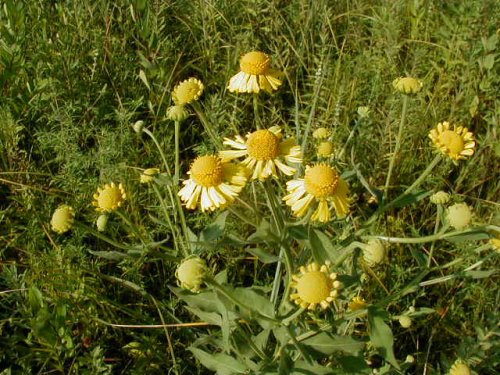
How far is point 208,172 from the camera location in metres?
1.40

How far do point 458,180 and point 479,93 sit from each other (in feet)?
2.07

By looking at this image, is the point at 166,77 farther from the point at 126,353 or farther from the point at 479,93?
the point at 479,93

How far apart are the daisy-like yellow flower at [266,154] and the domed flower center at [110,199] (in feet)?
1.12

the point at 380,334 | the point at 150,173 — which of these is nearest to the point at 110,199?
the point at 150,173

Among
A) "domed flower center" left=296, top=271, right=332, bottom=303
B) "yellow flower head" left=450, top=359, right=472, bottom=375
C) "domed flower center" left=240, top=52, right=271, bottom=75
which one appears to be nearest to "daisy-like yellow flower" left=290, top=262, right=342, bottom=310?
"domed flower center" left=296, top=271, right=332, bottom=303

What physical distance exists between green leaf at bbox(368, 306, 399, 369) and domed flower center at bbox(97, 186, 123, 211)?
2.51ft

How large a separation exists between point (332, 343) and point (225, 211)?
1.49ft

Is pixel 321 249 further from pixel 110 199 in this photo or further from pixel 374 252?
pixel 110 199

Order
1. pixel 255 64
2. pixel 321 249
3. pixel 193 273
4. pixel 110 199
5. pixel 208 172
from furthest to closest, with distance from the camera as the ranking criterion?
pixel 255 64
pixel 110 199
pixel 208 172
pixel 321 249
pixel 193 273

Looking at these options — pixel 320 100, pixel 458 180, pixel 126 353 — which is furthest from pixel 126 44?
pixel 458 180

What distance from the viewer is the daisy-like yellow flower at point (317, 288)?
1172 millimetres

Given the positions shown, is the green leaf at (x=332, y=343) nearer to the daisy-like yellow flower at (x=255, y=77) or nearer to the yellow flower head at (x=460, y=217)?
the yellow flower head at (x=460, y=217)

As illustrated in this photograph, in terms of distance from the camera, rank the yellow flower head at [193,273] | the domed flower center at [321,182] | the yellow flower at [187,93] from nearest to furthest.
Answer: the yellow flower head at [193,273] → the domed flower center at [321,182] → the yellow flower at [187,93]

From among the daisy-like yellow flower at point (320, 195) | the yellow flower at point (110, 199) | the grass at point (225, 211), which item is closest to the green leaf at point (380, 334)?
the grass at point (225, 211)
